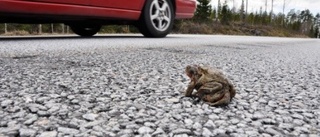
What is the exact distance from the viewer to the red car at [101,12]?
474 centimetres

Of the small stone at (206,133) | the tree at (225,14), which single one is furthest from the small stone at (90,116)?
the tree at (225,14)

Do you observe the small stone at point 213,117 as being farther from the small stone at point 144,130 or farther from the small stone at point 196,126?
the small stone at point 144,130

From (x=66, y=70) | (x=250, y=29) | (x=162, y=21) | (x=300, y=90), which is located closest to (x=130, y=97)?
(x=66, y=70)

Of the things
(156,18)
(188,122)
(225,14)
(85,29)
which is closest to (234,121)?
(188,122)

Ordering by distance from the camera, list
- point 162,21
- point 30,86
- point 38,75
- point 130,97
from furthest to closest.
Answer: point 162,21 → point 38,75 → point 30,86 → point 130,97

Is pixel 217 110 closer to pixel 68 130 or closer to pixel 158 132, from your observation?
pixel 158 132

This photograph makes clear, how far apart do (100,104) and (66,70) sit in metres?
0.99

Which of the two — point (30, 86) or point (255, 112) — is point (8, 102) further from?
point (255, 112)

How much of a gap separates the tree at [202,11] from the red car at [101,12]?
33.8 metres

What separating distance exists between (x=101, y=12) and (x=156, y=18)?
4.14 ft

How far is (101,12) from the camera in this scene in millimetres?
5625

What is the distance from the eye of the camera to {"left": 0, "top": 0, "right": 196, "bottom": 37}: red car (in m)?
4.74

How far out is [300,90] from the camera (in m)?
1.98

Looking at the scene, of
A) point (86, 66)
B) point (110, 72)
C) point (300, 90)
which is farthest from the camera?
point (86, 66)
